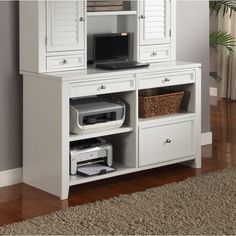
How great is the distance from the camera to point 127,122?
4.40m

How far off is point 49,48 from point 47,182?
2.75 feet

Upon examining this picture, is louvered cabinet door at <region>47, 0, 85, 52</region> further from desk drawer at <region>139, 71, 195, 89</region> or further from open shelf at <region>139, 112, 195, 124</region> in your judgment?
open shelf at <region>139, 112, 195, 124</region>

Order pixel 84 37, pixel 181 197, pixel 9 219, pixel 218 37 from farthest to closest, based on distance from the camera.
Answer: pixel 218 37 < pixel 84 37 < pixel 181 197 < pixel 9 219


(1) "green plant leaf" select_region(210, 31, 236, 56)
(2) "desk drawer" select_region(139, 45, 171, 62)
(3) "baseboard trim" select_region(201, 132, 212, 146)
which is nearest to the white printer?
(2) "desk drawer" select_region(139, 45, 171, 62)

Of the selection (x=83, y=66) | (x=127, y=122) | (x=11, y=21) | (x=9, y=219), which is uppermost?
(x=11, y=21)

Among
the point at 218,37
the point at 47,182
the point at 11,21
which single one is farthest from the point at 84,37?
the point at 218,37

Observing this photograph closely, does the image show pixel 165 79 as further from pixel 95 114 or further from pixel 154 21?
pixel 95 114

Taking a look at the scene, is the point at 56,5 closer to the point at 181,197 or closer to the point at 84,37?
the point at 84,37

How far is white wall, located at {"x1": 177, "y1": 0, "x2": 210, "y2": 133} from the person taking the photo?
5.18 m

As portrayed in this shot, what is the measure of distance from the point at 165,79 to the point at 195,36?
0.97 m

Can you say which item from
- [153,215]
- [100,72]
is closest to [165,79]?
[100,72]

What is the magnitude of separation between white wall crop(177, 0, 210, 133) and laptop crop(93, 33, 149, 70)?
0.69 meters

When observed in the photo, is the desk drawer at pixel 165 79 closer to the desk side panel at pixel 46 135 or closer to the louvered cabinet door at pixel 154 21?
the louvered cabinet door at pixel 154 21

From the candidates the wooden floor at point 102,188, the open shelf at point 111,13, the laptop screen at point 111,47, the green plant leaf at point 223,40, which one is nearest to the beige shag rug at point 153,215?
the wooden floor at point 102,188
